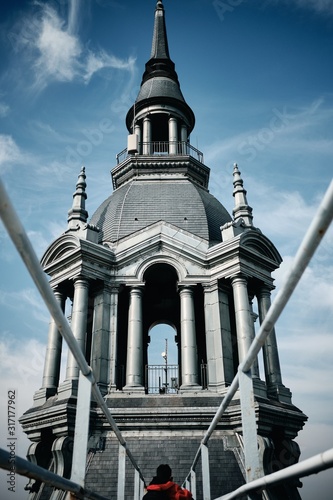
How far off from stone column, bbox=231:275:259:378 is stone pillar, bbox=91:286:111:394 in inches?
235

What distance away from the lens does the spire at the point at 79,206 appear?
24984 mm

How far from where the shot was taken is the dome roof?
24.8m

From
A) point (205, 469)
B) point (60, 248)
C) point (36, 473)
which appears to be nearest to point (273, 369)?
point (205, 469)

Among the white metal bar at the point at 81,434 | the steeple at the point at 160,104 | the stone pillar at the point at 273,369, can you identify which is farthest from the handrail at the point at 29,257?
the steeple at the point at 160,104

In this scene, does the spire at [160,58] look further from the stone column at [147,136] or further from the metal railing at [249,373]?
the metal railing at [249,373]

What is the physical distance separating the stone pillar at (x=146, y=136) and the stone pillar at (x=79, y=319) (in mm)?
12520

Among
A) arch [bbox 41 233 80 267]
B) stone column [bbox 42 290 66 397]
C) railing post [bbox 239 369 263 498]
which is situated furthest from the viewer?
arch [bbox 41 233 80 267]

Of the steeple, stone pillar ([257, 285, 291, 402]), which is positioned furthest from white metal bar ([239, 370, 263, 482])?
the steeple

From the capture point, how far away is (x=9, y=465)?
3.25 m

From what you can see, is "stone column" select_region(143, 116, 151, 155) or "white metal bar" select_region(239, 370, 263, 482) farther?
"stone column" select_region(143, 116, 151, 155)

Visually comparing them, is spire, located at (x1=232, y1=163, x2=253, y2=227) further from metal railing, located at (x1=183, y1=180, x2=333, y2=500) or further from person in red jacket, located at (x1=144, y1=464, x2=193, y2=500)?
metal railing, located at (x1=183, y1=180, x2=333, y2=500)

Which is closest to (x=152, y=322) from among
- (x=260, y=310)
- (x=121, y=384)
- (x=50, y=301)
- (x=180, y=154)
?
(x=121, y=384)

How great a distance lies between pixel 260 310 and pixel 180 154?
12049mm

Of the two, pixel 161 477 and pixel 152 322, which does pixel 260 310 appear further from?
pixel 161 477
